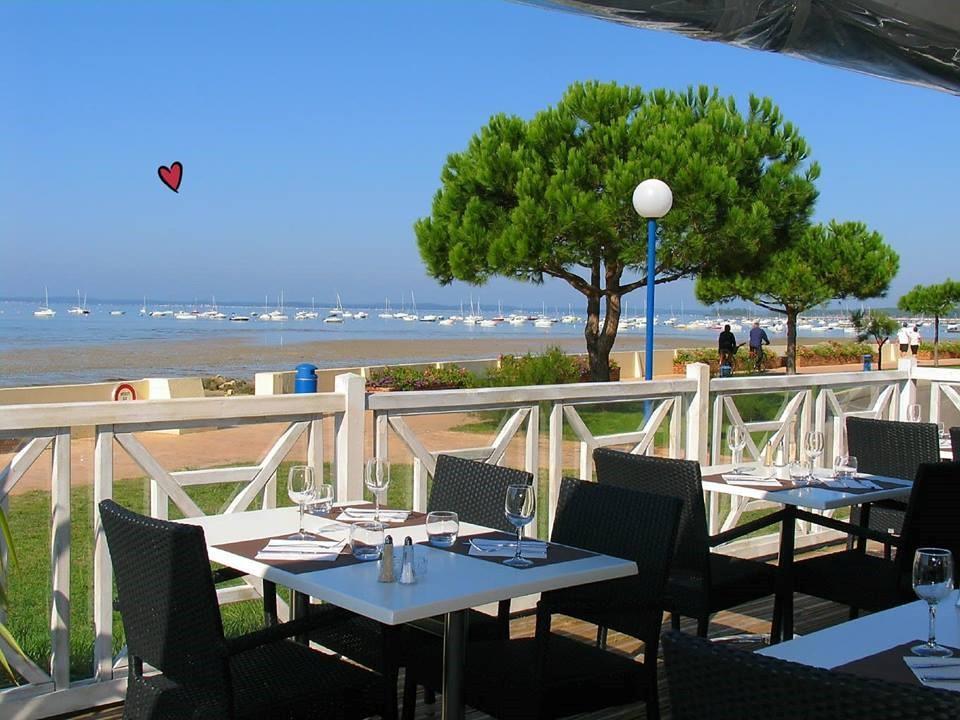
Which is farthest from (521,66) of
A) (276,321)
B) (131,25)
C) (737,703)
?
(276,321)

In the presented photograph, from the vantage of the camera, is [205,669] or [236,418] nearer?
[205,669]

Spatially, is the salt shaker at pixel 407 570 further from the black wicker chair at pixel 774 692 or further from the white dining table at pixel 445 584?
the black wicker chair at pixel 774 692

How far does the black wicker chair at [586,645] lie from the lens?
9.27 feet

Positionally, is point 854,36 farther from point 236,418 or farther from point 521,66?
point 521,66

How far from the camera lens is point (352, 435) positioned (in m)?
4.39

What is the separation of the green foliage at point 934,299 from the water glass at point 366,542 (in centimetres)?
4078

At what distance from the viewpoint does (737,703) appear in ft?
4.75

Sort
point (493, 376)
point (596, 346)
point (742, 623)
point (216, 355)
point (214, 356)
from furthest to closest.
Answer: point (216, 355), point (214, 356), point (596, 346), point (493, 376), point (742, 623)

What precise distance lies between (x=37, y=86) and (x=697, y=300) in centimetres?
4506

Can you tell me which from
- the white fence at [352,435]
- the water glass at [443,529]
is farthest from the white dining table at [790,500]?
the water glass at [443,529]

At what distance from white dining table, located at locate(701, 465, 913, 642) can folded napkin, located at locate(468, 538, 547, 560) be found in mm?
1365

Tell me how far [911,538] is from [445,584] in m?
1.94

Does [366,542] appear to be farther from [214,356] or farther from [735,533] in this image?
[214,356]

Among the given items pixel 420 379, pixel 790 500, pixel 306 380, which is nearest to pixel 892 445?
pixel 790 500
